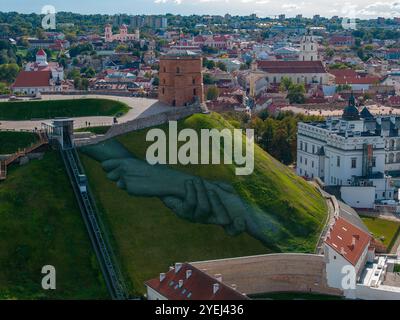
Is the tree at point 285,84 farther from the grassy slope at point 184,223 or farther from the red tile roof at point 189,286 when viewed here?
the red tile roof at point 189,286

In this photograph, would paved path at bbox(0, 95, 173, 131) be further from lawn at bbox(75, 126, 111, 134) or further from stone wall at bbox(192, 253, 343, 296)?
stone wall at bbox(192, 253, 343, 296)

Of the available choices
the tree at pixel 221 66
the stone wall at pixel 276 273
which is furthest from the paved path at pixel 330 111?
the tree at pixel 221 66

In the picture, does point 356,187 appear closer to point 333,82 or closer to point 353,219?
point 353,219

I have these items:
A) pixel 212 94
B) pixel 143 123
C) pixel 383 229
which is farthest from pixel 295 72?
pixel 143 123

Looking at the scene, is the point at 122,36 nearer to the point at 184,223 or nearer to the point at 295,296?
the point at 184,223

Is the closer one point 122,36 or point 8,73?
point 8,73

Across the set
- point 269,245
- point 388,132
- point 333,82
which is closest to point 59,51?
point 333,82

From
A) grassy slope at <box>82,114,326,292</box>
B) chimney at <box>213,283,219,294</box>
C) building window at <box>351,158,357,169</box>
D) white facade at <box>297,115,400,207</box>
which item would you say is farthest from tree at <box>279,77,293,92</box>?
chimney at <box>213,283,219,294</box>
